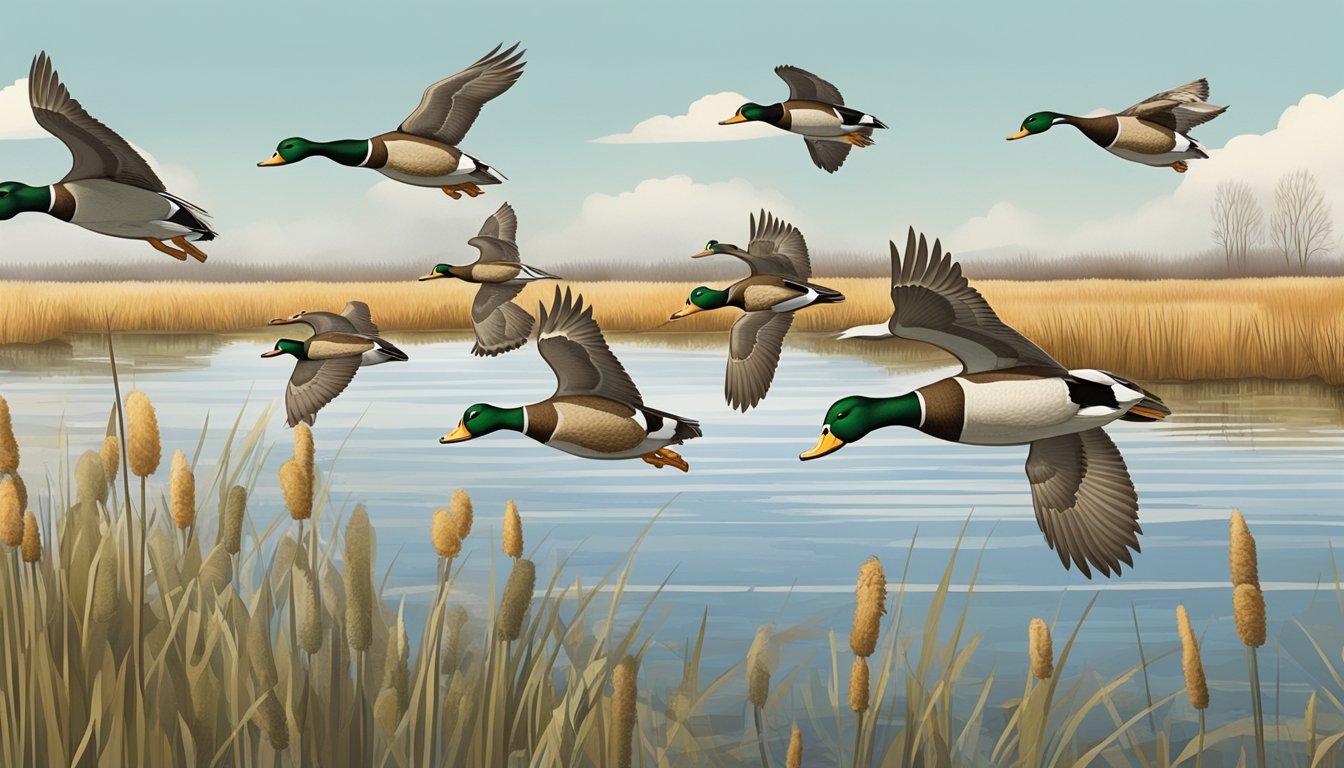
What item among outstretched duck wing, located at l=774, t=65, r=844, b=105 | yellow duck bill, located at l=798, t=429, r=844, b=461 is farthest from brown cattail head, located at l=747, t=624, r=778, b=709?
outstretched duck wing, located at l=774, t=65, r=844, b=105

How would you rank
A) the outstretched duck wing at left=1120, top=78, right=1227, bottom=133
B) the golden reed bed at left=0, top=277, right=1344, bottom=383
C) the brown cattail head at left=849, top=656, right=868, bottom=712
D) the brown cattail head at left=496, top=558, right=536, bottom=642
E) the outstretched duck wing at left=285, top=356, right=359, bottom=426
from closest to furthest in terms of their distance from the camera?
the brown cattail head at left=849, top=656, right=868, bottom=712 < the brown cattail head at left=496, top=558, right=536, bottom=642 < the outstretched duck wing at left=1120, top=78, right=1227, bottom=133 < the outstretched duck wing at left=285, top=356, right=359, bottom=426 < the golden reed bed at left=0, top=277, right=1344, bottom=383

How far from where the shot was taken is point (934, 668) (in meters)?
4.69

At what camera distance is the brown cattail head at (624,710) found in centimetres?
300

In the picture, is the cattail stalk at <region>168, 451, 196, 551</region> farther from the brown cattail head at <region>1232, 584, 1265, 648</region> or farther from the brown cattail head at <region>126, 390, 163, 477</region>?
the brown cattail head at <region>1232, 584, 1265, 648</region>

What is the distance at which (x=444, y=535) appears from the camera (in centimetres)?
323

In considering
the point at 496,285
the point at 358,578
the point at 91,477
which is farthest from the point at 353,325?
the point at 358,578

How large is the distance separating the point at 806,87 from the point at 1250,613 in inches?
130

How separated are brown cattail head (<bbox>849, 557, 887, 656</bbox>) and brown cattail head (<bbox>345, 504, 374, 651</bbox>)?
1242mm

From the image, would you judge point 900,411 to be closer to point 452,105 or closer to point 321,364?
point 452,105

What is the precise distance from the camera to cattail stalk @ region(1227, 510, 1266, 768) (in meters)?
2.95

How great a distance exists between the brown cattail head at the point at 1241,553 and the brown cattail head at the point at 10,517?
10.1ft

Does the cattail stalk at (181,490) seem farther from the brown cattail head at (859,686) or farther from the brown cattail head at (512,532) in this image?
the brown cattail head at (859,686)

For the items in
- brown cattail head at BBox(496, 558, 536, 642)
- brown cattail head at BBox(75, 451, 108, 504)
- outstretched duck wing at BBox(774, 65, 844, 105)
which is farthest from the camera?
outstretched duck wing at BBox(774, 65, 844, 105)

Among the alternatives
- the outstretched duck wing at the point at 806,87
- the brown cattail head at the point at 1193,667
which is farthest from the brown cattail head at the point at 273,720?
the outstretched duck wing at the point at 806,87
